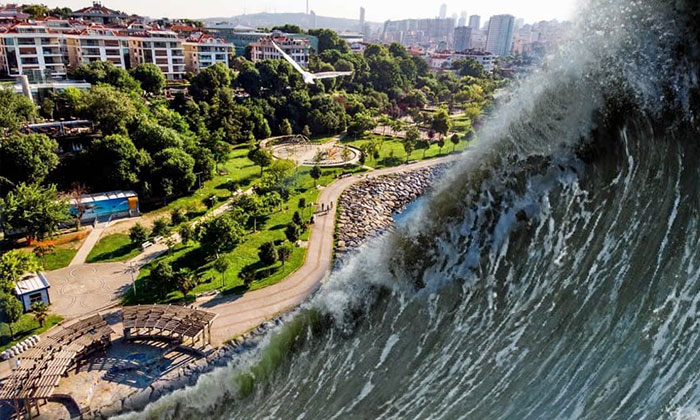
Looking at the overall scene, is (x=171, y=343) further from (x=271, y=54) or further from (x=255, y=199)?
(x=271, y=54)

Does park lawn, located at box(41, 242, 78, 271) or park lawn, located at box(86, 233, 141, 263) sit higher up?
park lawn, located at box(86, 233, 141, 263)

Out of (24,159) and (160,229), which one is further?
(24,159)

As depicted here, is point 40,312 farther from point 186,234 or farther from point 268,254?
point 268,254

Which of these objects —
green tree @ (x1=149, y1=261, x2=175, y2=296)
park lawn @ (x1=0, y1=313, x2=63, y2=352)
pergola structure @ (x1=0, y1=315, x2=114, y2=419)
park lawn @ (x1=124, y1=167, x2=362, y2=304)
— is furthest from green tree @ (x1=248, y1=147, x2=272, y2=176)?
pergola structure @ (x1=0, y1=315, x2=114, y2=419)

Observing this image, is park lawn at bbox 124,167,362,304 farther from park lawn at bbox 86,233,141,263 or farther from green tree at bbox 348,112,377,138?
green tree at bbox 348,112,377,138

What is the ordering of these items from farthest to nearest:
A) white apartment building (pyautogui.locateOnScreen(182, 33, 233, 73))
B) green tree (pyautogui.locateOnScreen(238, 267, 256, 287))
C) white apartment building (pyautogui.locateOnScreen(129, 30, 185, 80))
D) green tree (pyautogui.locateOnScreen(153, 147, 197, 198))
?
white apartment building (pyautogui.locateOnScreen(182, 33, 233, 73)) < white apartment building (pyautogui.locateOnScreen(129, 30, 185, 80)) < green tree (pyautogui.locateOnScreen(153, 147, 197, 198)) < green tree (pyautogui.locateOnScreen(238, 267, 256, 287))

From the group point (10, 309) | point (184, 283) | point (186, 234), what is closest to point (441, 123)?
point (186, 234)
